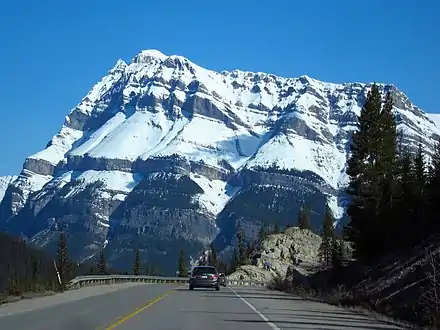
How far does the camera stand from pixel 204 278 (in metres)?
51.2

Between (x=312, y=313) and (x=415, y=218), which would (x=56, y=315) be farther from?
(x=415, y=218)

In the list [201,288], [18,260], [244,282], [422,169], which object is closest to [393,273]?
[201,288]

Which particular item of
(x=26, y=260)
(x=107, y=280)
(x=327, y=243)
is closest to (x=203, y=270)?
(x=107, y=280)

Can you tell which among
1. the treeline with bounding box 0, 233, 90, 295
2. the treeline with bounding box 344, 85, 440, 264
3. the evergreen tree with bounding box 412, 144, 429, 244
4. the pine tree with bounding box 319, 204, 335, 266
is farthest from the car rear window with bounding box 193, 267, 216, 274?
the pine tree with bounding box 319, 204, 335, 266

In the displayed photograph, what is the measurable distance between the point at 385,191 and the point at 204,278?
55.5ft

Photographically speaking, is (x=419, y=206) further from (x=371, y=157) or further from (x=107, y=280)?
(x=107, y=280)

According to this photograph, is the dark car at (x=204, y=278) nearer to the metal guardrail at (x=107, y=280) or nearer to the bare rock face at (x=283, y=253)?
the metal guardrail at (x=107, y=280)

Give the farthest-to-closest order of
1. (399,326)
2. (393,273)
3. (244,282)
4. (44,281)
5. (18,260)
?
1. (18,260)
2. (244,282)
3. (44,281)
4. (393,273)
5. (399,326)

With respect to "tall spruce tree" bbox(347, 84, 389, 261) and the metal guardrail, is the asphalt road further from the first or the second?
"tall spruce tree" bbox(347, 84, 389, 261)

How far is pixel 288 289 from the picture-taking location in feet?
179

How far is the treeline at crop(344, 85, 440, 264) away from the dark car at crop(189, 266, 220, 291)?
10.5m

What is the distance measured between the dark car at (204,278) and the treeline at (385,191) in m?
10.5

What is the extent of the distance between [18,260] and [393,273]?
110688 millimetres

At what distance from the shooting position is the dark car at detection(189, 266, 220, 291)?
51.2m
